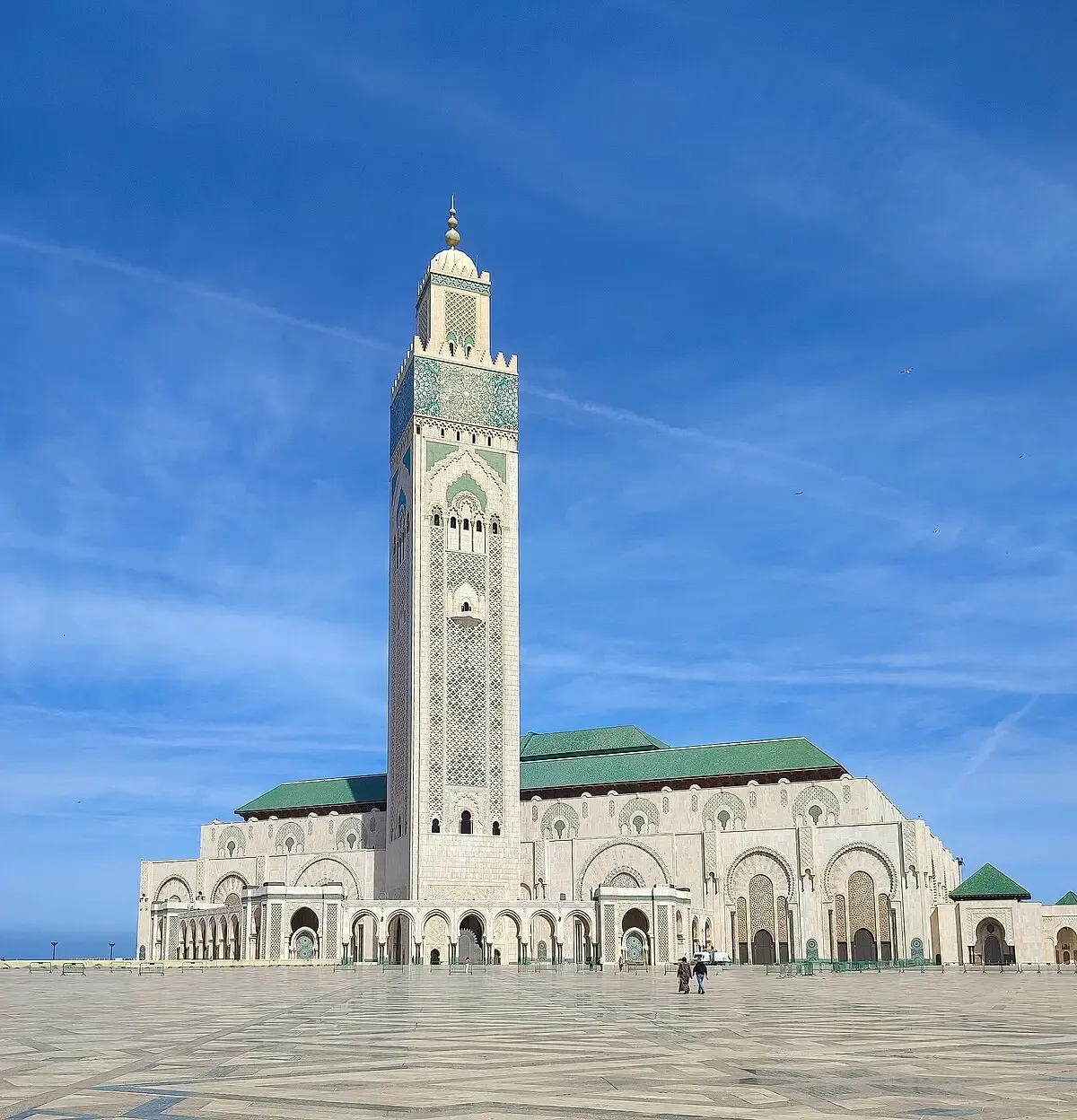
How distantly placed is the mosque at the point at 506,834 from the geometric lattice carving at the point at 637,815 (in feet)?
0.41

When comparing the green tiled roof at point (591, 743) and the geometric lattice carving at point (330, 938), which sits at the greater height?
the green tiled roof at point (591, 743)

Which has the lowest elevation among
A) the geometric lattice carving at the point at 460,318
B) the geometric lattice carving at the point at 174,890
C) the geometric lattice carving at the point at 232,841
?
the geometric lattice carving at the point at 174,890

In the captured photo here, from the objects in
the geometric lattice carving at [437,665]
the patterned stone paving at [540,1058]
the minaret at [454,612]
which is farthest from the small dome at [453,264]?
the patterned stone paving at [540,1058]

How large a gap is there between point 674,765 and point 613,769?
3083 mm

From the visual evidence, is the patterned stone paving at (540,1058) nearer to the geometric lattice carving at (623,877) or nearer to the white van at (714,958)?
the white van at (714,958)

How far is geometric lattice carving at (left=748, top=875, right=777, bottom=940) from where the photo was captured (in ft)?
189

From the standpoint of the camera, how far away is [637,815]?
6247cm

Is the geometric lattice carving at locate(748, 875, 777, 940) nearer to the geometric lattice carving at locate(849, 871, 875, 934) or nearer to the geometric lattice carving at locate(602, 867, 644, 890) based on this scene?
the geometric lattice carving at locate(849, 871, 875, 934)

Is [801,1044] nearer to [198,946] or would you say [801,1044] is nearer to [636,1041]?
[636,1041]

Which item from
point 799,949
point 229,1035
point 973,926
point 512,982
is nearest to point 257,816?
point 799,949

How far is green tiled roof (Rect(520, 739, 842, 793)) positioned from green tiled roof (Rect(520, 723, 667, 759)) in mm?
965

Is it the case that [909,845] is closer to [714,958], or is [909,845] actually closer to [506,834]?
[714,958]

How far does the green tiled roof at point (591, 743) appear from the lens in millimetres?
68062

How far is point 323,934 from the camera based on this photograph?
55.4 m
